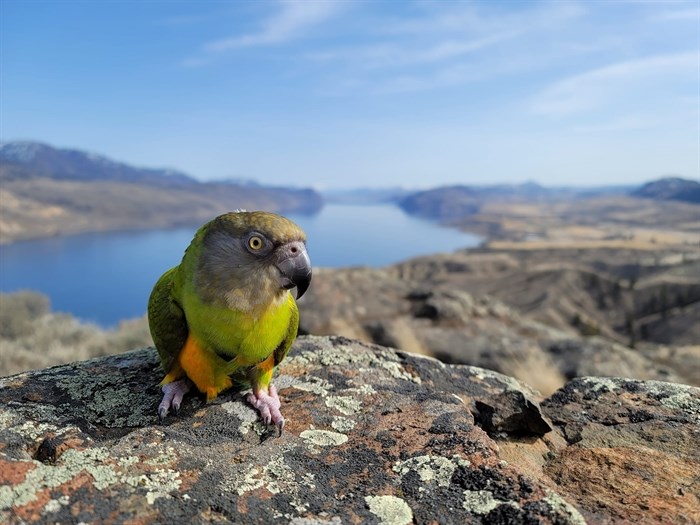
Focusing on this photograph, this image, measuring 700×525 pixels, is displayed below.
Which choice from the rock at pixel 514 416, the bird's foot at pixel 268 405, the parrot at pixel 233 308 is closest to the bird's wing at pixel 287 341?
the parrot at pixel 233 308

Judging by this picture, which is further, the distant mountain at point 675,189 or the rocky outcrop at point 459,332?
the distant mountain at point 675,189

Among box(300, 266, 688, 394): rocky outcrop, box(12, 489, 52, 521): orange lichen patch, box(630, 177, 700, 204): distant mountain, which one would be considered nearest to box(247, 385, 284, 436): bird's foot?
box(12, 489, 52, 521): orange lichen patch

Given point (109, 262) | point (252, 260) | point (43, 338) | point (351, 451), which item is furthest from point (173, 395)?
point (109, 262)

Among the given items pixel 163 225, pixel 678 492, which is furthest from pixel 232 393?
pixel 163 225

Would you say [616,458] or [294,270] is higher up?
[294,270]

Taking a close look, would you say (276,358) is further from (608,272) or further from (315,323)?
(608,272)

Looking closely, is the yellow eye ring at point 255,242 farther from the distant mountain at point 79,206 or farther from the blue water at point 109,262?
the distant mountain at point 79,206

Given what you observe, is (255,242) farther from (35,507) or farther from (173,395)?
(35,507)
